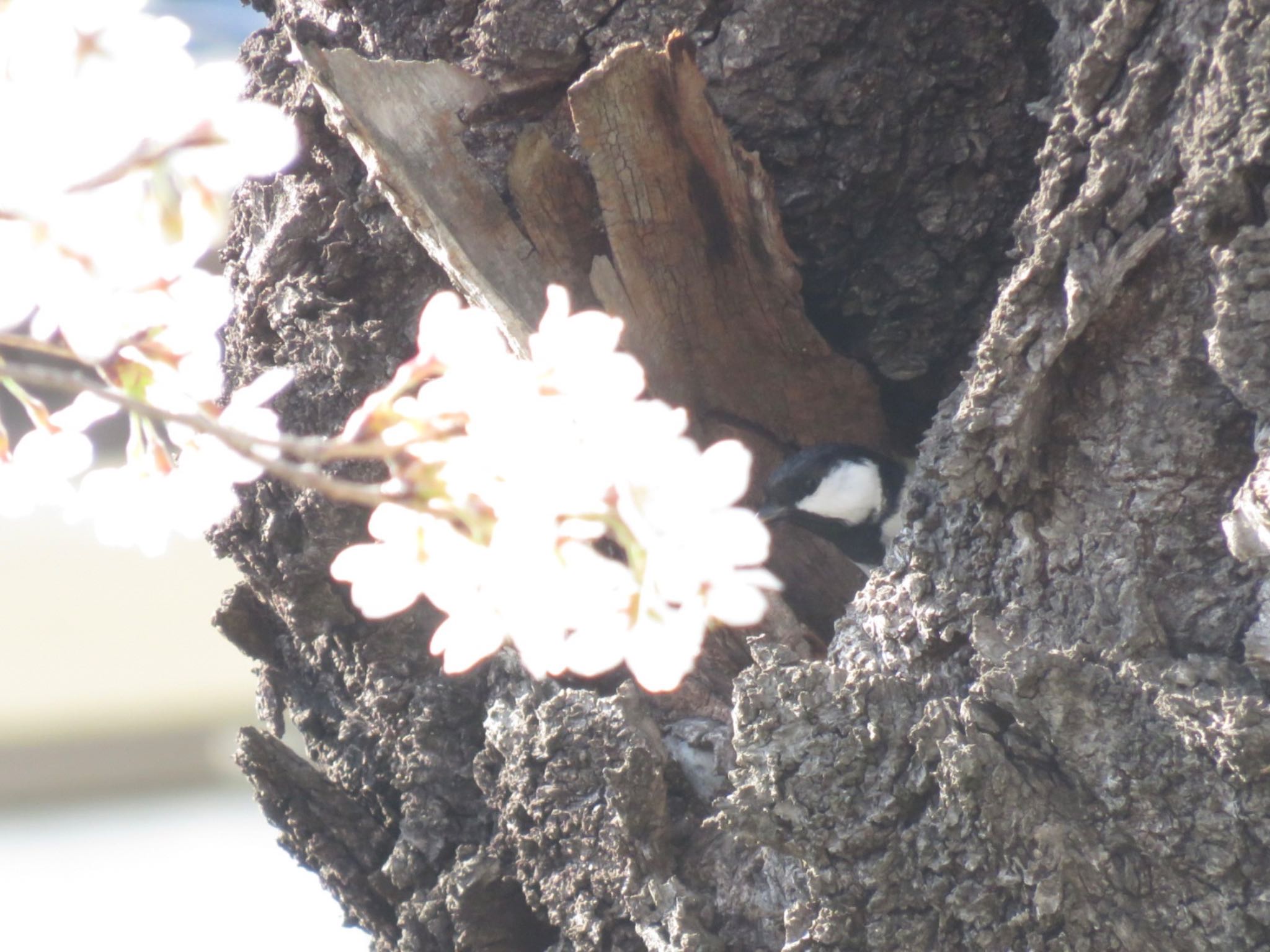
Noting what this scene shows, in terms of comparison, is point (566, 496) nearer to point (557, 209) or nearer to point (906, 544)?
point (906, 544)

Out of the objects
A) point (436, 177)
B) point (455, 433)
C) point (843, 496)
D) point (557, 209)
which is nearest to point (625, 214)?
point (557, 209)

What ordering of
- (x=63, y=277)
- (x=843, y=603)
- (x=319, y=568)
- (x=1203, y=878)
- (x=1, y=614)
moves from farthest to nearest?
(x=1, y=614), (x=843, y=603), (x=319, y=568), (x=1203, y=878), (x=63, y=277)

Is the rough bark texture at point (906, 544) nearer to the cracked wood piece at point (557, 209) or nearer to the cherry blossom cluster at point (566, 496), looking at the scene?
the cracked wood piece at point (557, 209)

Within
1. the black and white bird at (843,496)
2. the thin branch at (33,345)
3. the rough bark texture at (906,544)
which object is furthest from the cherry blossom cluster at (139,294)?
the black and white bird at (843,496)

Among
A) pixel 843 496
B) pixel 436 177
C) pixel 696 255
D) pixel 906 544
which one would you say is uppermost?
pixel 436 177

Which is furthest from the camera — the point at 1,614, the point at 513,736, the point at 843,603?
the point at 1,614

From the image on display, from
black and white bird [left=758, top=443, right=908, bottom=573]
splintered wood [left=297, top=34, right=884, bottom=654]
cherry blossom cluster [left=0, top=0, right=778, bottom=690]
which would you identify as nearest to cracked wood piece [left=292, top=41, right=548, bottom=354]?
splintered wood [left=297, top=34, right=884, bottom=654]

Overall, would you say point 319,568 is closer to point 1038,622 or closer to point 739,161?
point 739,161

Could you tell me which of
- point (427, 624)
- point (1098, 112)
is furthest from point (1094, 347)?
point (427, 624)
